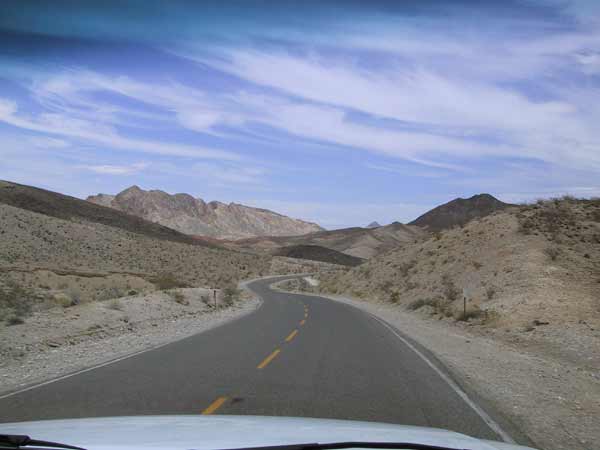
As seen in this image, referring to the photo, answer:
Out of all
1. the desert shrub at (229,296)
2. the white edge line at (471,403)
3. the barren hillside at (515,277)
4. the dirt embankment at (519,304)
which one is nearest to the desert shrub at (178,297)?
the desert shrub at (229,296)

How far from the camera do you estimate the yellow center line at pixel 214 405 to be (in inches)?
322

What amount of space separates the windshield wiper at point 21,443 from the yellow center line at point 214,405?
3900 millimetres

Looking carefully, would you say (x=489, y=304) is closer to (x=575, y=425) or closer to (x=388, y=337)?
(x=388, y=337)

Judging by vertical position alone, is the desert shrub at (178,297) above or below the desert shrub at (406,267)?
below

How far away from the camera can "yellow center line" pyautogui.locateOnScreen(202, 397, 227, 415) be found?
818 cm

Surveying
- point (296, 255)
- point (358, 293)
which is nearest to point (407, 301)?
point (358, 293)

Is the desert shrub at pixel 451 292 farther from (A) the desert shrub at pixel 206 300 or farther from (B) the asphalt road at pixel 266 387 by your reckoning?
(B) the asphalt road at pixel 266 387

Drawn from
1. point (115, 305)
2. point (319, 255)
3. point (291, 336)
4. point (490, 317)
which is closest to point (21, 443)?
point (291, 336)

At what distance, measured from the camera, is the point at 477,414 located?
8.29m

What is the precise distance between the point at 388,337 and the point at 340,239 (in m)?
164

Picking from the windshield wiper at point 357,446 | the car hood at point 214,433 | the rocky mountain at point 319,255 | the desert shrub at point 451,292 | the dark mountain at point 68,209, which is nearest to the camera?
the windshield wiper at point 357,446

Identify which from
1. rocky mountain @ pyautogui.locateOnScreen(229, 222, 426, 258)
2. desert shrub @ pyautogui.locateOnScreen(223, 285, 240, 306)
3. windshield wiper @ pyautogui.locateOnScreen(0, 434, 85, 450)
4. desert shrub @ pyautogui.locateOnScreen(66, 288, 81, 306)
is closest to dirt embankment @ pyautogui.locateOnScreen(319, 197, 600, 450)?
windshield wiper @ pyautogui.locateOnScreen(0, 434, 85, 450)

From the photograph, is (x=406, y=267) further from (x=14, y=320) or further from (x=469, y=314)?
(x=14, y=320)

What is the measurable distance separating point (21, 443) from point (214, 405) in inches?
180
